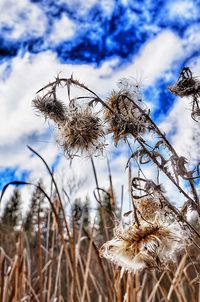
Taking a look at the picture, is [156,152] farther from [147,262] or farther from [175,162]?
[147,262]

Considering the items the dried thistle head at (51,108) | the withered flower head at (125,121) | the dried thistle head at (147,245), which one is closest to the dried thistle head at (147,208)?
the dried thistle head at (147,245)

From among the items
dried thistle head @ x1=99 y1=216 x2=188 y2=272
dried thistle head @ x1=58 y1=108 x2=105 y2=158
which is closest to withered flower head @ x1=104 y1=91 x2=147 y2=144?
dried thistle head @ x1=58 y1=108 x2=105 y2=158

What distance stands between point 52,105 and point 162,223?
34 cm

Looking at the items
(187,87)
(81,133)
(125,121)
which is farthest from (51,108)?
(187,87)

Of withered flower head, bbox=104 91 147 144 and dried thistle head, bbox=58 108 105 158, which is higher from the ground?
dried thistle head, bbox=58 108 105 158

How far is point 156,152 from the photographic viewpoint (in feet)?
2.30

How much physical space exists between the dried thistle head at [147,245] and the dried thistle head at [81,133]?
221mm

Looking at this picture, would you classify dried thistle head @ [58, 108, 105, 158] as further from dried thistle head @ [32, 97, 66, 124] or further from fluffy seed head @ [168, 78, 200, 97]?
fluffy seed head @ [168, 78, 200, 97]

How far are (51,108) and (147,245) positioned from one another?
0.35 m

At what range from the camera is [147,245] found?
28.8 inches

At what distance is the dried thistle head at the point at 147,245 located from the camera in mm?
722

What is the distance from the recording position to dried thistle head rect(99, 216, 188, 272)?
722 millimetres

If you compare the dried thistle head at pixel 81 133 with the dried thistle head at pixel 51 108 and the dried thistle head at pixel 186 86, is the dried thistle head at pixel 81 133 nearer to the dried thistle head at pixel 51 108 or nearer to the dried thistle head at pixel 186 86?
the dried thistle head at pixel 51 108

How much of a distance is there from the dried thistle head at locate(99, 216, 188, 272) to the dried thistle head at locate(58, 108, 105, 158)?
221 millimetres
